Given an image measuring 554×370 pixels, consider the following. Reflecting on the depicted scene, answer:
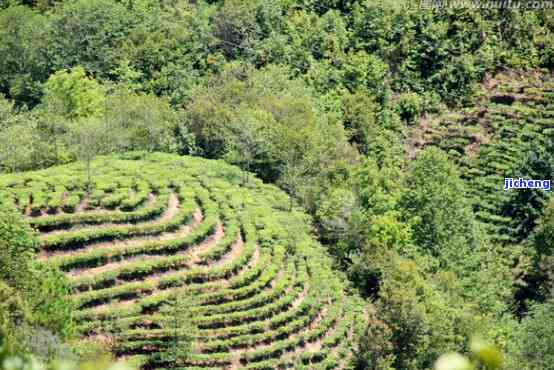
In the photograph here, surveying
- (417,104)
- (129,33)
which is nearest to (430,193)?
(417,104)

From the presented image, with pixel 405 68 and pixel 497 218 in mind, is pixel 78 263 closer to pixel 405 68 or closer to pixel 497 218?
pixel 497 218

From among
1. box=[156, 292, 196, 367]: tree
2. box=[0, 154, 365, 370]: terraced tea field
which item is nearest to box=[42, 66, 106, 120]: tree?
box=[0, 154, 365, 370]: terraced tea field

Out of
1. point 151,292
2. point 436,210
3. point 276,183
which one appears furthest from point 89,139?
point 436,210

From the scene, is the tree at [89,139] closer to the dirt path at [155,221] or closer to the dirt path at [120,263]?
the dirt path at [155,221]

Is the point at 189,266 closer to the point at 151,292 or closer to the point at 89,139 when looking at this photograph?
the point at 151,292

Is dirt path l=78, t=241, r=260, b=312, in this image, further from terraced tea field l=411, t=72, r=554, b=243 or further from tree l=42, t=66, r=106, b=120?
terraced tea field l=411, t=72, r=554, b=243

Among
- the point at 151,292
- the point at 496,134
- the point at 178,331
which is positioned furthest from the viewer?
the point at 496,134
